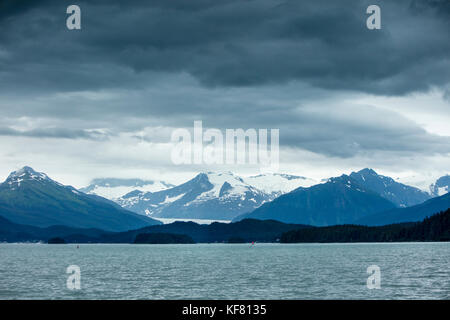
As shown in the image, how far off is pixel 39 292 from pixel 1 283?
20285 millimetres

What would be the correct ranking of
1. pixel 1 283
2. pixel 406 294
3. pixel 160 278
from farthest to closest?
pixel 160 278 → pixel 1 283 → pixel 406 294

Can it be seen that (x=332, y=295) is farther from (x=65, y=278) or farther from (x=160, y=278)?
(x=65, y=278)

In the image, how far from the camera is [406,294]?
9125 centimetres

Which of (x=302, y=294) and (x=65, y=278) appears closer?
(x=302, y=294)

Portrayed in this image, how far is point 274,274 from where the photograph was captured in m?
135
